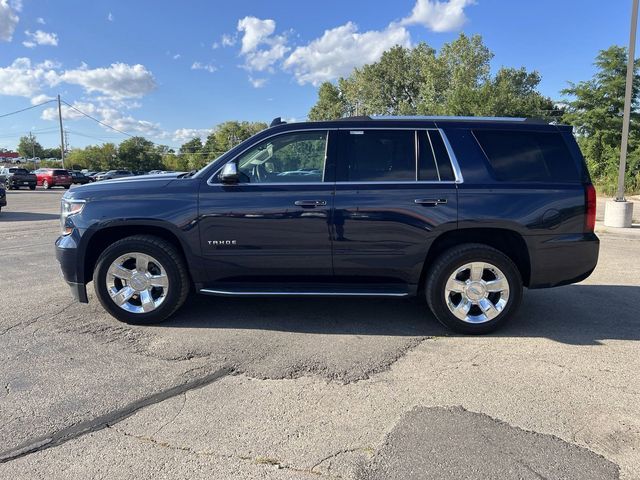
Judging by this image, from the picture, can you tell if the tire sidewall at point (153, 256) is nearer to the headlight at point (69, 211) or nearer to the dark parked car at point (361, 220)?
the dark parked car at point (361, 220)

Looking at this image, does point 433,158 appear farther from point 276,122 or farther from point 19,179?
point 19,179

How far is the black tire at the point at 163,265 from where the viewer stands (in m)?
4.39

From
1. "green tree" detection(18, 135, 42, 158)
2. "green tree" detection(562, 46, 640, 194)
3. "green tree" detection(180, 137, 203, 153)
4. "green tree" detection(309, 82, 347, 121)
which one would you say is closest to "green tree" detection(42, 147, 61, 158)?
"green tree" detection(18, 135, 42, 158)

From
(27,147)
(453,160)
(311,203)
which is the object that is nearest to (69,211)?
(311,203)

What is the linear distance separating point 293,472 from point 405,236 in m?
2.38

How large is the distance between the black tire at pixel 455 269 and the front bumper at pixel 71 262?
334 centimetres

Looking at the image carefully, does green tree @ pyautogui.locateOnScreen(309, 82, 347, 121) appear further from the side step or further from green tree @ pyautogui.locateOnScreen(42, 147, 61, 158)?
green tree @ pyautogui.locateOnScreen(42, 147, 61, 158)

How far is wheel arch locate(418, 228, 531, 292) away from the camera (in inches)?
172

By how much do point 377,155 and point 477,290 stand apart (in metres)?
1.56

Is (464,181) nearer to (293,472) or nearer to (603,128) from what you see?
(293,472)

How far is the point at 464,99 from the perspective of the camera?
103ft

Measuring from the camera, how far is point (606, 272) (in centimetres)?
693

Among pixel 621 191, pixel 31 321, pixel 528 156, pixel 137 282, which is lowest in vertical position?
pixel 31 321

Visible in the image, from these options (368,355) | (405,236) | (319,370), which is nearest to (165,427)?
(319,370)
